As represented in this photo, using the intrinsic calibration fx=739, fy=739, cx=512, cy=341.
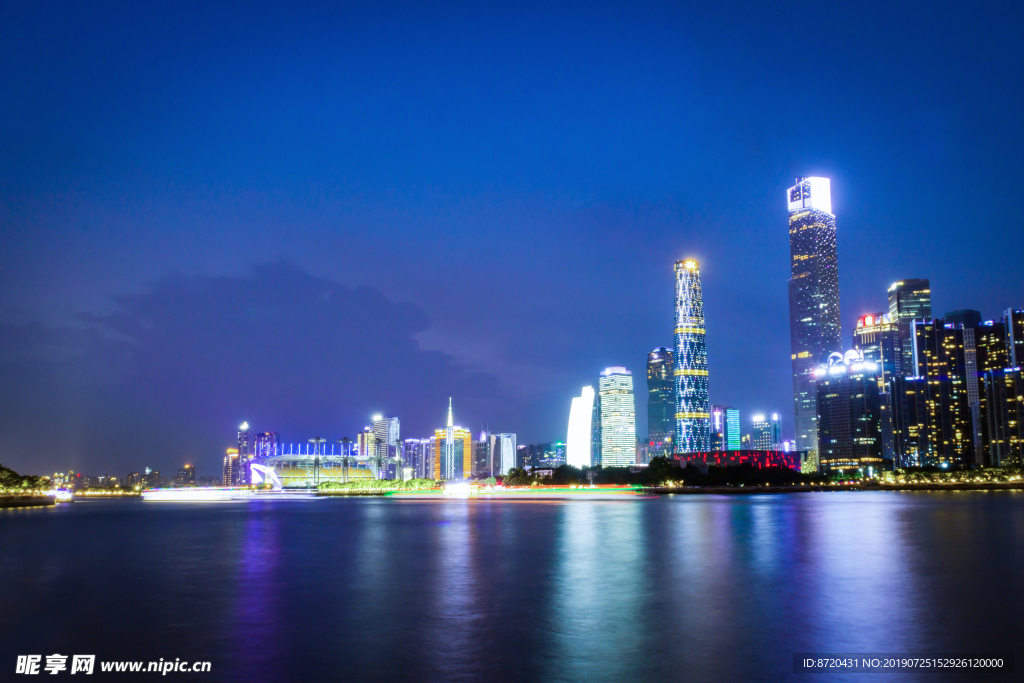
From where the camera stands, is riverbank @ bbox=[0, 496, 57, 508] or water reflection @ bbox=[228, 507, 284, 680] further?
riverbank @ bbox=[0, 496, 57, 508]

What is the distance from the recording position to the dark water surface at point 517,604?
18.7 m

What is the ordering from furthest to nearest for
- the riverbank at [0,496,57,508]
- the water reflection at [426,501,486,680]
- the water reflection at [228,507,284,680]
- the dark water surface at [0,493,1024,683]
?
the riverbank at [0,496,57,508]
the dark water surface at [0,493,1024,683]
the water reflection at [426,501,486,680]
the water reflection at [228,507,284,680]

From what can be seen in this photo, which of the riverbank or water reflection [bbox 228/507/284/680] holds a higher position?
water reflection [bbox 228/507/284/680]

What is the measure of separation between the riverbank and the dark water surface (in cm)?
10199

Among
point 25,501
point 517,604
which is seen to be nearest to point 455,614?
point 517,604

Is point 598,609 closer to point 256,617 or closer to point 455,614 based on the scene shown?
point 455,614

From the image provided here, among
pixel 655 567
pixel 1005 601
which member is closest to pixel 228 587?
pixel 655 567

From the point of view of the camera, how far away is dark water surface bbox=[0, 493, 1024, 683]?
1866cm

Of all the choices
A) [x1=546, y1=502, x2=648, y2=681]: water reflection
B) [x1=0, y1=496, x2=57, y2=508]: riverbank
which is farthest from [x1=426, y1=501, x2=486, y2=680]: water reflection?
[x1=0, y1=496, x2=57, y2=508]: riverbank

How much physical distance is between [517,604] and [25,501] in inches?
6024

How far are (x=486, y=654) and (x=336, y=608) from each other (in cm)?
887

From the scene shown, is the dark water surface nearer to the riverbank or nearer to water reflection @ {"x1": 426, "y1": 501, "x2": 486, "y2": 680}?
water reflection @ {"x1": 426, "y1": 501, "x2": 486, "y2": 680}

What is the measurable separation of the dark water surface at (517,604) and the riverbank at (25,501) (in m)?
102

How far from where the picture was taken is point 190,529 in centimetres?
6944
